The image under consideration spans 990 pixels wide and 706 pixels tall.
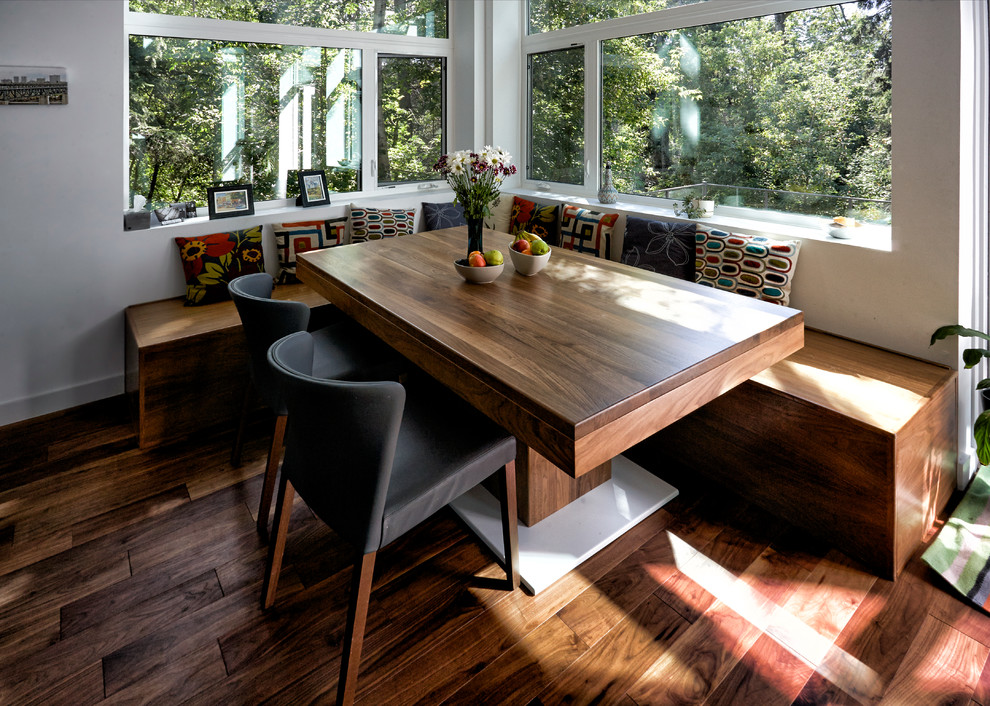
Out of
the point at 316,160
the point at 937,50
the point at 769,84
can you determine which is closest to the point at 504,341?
the point at 937,50

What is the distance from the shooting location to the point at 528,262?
7.73 feet

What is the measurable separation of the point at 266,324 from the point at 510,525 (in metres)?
1.03

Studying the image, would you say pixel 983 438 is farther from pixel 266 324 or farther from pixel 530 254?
pixel 266 324

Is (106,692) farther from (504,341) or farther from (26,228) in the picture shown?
(26,228)

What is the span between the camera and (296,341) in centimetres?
164

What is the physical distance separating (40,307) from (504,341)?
2.60 meters

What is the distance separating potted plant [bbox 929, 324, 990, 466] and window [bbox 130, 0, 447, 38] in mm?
3680

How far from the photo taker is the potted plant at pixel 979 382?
6.51ft

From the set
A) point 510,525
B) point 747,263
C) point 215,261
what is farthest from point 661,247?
point 215,261

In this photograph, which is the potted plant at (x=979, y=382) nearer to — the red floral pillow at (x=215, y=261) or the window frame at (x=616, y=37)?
the window frame at (x=616, y=37)

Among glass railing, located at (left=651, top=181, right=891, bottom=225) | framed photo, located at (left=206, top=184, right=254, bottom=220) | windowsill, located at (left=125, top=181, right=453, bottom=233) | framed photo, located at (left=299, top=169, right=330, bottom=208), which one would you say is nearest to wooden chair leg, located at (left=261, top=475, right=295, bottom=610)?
windowsill, located at (left=125, top=181, right=453, bottom=233)

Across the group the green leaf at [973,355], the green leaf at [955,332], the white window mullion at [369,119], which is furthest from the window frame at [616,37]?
the white window mullion at [369,119]

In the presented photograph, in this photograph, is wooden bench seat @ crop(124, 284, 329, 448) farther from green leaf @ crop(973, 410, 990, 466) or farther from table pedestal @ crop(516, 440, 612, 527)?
green leaf @ crop(973, 410, 990, 466)

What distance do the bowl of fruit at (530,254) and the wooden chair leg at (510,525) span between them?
0.85m
